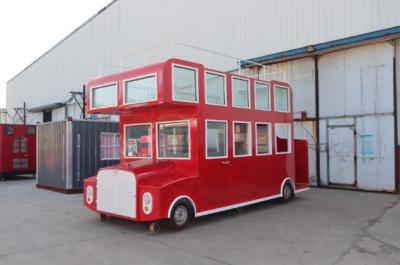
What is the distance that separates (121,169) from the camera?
7.56 metres

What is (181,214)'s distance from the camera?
7465mm

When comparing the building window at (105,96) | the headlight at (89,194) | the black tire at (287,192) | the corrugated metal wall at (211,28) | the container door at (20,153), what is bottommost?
the black tire at (287,192)

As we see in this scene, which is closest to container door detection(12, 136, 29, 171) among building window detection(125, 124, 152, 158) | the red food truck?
the red food truck

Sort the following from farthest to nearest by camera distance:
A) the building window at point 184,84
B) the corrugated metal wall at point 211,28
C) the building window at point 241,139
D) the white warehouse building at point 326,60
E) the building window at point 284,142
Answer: the corrugated metal wall at point 211,28 → the white warehouse building at point 326,60 → the building window at point 284,142 → the building window at point 241,139 → the building window at point 184,84

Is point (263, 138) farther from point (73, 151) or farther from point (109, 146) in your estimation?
point (73, 151)

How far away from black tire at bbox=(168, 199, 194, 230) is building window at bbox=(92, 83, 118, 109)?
2667mm

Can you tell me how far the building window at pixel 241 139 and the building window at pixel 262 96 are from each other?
824 millimetres

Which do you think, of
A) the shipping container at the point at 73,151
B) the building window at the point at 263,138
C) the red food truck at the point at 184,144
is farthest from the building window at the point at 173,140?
the shipping container at the point at 73,151

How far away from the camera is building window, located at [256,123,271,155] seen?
9.68m

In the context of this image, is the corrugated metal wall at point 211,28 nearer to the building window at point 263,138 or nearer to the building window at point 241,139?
the building window at point 241,139

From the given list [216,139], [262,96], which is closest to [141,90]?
[216,139]

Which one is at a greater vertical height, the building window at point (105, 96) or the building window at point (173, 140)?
the building window at point (105, 96)

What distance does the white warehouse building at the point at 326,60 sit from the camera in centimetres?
1185

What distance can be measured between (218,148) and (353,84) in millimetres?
6876
